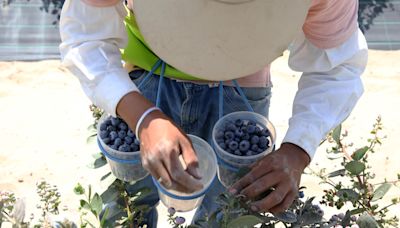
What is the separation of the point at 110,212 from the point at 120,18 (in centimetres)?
40

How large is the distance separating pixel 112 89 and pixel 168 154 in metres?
0.22

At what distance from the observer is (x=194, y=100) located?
146cm

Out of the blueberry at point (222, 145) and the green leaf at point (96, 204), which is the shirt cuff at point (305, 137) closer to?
the blueberry at point (222, 145)

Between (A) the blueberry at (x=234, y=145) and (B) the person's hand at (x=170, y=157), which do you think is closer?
(B) the person's hand at (x=170, y=157)

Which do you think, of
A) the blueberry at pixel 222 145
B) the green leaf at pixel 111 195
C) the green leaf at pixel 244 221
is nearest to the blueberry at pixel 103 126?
the green leaf at pixel 111 195

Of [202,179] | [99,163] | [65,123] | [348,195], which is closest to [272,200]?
[202,179]

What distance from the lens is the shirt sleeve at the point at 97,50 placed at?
124 cm

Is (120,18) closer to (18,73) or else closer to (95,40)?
(95,40)

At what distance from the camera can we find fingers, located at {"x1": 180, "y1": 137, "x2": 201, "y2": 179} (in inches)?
42.7

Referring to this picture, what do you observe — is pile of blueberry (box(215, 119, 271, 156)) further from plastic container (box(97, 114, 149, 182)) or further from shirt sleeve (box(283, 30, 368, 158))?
plastic container (box(97, 114, 149, 182))

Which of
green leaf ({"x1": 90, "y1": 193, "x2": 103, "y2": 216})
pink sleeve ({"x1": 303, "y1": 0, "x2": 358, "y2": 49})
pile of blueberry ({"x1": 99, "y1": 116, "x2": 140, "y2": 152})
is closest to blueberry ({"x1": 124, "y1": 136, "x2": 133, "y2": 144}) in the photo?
pile of blueberry ({"x1": 99, "y1": 116, "x2": 140, "y2": 152})

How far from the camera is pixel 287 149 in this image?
4.17 feet

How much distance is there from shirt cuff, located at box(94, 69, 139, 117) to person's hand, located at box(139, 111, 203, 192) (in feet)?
0.42

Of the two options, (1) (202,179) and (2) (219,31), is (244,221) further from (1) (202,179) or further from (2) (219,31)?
(2) (219,31)
